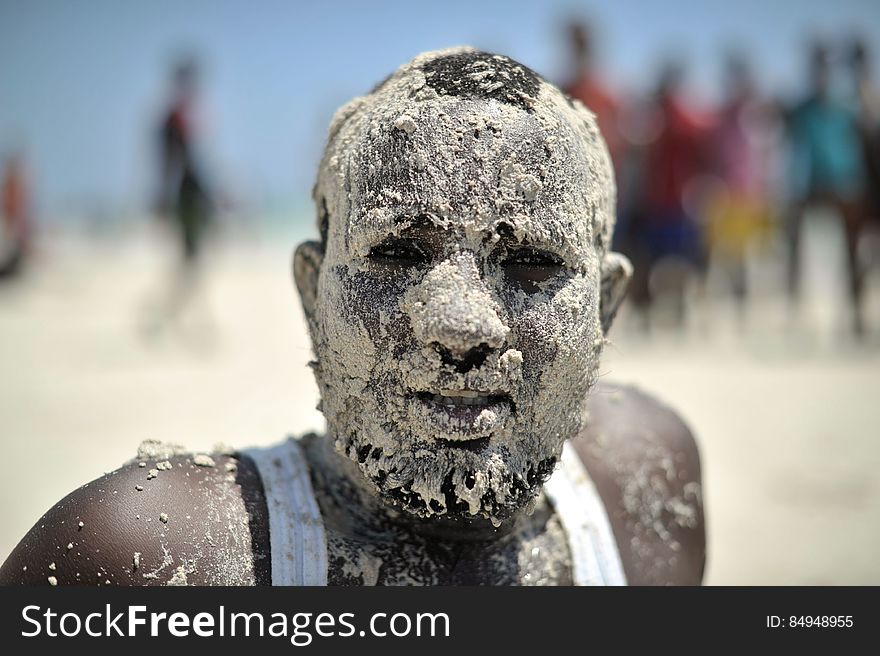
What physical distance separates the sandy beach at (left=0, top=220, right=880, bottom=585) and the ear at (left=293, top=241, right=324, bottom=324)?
2.83 feet

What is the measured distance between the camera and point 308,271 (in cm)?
254

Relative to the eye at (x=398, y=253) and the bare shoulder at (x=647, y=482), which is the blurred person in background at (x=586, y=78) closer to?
the bare shoulder at (x=647, y=482)

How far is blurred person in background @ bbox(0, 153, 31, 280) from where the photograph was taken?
14555mm

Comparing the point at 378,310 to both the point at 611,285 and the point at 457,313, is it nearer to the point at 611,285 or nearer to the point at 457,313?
the point at 457,313

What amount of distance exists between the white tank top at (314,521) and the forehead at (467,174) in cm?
69

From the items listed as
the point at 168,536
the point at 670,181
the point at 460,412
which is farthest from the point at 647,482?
the point at 670,181

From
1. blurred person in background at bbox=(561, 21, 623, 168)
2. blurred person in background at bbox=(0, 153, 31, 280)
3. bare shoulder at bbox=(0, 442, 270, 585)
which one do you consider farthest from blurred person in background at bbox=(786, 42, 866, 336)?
blurred person in background at bbox=(0, 153, 31, 280)

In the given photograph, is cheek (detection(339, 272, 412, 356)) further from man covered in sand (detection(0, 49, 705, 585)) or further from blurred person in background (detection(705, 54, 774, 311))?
blurred person in background (detection(705, 54, 774, 311))

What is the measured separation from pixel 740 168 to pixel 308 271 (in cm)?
855

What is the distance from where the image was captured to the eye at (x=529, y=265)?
2.21 m

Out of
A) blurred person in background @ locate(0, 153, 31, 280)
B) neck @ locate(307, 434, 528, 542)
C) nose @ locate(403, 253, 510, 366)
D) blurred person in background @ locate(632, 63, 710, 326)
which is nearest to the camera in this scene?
nose @ locate(403, 253, 510, 366)

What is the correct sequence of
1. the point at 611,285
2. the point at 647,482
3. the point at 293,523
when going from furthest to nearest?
the point at 647,482
the point at 611,285
the point at 293,523

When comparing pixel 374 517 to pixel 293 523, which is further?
pixel 374 517

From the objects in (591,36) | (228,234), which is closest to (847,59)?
(591,36)
